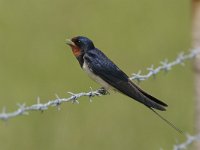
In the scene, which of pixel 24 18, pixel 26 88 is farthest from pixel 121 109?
pixel 24 18

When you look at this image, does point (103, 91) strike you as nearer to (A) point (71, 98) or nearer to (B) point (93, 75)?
(B) point (93, 75)

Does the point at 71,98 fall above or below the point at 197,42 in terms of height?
below

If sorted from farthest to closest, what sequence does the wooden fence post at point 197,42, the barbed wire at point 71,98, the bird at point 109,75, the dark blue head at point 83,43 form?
1. the wooden fence post at point 197,42
2. the dark blue head at point 83,43
3. the bird at point 109,75
4. the barbed wire at point 71,98

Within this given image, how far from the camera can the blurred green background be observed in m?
7.68

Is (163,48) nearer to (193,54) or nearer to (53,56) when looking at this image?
(53,56)

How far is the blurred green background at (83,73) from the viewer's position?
7.68 metres

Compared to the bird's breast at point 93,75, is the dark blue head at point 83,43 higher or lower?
higher

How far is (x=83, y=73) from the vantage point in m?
8.78

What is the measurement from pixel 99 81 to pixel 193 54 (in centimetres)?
95

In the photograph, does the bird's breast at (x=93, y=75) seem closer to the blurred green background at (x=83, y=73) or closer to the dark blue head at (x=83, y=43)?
the dark blue head at (x=83, y=43)

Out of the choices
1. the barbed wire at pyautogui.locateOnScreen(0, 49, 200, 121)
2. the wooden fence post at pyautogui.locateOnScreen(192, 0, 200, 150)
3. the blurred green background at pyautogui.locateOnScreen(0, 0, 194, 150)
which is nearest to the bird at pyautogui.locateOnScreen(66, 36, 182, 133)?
the barbed wire at pyautogui.locateOnScreen(0, 49, 200, 121)

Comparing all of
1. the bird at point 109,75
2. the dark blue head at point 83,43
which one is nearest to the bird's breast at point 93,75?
the bird at point 109,75

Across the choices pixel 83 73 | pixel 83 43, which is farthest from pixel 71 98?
pixel 83 73

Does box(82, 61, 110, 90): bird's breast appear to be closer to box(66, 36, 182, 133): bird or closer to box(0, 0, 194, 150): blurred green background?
box(66, 36, 182, 133): bird
